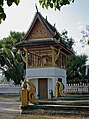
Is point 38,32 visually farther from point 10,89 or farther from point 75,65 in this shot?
point 75,65

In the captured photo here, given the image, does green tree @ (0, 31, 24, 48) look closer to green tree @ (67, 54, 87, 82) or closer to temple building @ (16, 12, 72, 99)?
green tree @ (67, 54, 87, 82)

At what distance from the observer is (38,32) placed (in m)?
24.7

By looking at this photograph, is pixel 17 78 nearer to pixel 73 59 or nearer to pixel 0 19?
pixel 73 59

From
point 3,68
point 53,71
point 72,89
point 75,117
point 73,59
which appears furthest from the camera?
point 73,59

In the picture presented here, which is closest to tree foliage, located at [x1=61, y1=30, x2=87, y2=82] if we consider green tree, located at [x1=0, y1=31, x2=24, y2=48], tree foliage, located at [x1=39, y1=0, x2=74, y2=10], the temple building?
green tree, located at [x1=0, y1=31, x2=24, y2=48]

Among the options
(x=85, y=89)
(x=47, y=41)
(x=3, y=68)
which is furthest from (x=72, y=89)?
(x=3, y=68)

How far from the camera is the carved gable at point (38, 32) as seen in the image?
24527 mm

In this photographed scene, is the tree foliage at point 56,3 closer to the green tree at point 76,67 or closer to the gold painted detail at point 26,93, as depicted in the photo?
the gold painted detail at point 26,93

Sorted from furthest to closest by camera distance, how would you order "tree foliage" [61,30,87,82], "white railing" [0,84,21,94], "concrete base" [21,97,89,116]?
"tree foliage" [61,30,87,82] → "white railing" [0,84,21,94] → "concrete base" [21,97,89,116]

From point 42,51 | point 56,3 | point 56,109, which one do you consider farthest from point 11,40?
point 56,3

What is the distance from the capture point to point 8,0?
112 inches

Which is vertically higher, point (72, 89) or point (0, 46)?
point (0, 46)

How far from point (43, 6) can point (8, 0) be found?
0.78m

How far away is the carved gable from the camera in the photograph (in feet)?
80.5
